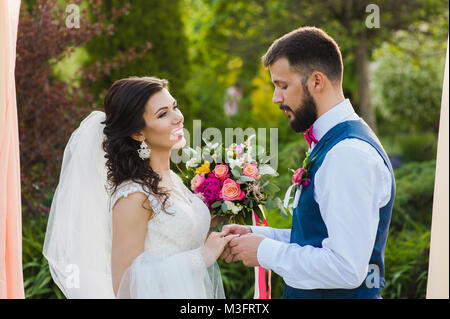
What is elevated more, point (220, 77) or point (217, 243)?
point (220, 77)

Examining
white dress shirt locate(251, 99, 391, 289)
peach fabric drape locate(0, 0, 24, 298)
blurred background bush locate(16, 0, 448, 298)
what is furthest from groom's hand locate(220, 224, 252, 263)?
blurred background bush locate(16, 0, 448, 298)

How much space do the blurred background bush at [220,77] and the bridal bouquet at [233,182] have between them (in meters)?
1.67

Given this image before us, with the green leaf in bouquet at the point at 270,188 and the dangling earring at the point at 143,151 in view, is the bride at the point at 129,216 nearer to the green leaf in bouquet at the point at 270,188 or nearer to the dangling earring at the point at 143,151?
the dangling earring at the point at 143,151

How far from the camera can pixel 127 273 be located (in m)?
2.47

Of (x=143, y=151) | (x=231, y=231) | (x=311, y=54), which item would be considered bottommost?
(x=231, y=231)

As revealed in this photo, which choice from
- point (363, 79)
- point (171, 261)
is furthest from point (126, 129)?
point (363, 79)

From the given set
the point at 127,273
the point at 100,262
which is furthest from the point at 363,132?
the point at 100,262

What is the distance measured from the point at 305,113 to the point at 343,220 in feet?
1.99

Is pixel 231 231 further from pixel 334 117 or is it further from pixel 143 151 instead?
pixel 334 117

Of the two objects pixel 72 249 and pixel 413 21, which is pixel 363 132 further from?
pixel 413 21

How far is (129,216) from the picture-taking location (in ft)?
8.18

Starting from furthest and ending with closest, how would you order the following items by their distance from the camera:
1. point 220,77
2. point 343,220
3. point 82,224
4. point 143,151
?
point 220,77, point 143,151, point 82,224, point 343,220

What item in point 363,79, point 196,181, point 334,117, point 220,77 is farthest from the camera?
point 220,77

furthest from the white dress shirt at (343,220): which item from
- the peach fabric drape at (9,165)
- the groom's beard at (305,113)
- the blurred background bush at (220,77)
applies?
the blurred background bush at (220,77)
